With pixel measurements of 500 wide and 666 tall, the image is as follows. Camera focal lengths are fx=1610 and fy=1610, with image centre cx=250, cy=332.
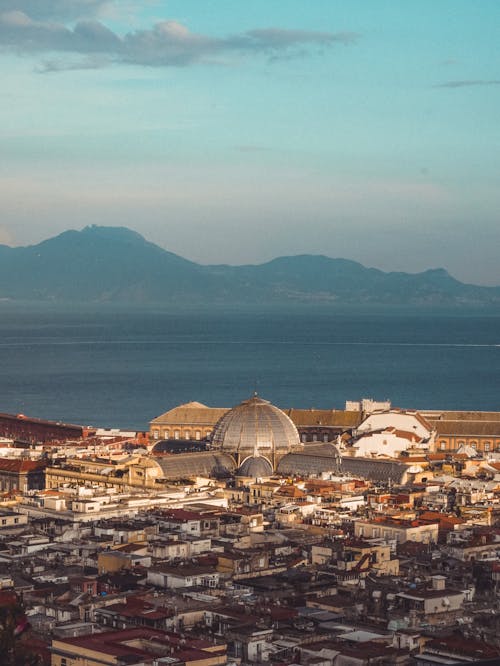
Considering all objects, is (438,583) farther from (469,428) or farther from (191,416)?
(191,416)

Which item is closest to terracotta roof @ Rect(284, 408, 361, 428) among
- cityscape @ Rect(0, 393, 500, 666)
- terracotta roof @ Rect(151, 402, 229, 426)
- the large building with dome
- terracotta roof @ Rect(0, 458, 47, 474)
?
cityscape @ Rect(0, 393, 500, 666)

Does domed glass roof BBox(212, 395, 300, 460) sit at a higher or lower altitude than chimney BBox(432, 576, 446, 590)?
higher

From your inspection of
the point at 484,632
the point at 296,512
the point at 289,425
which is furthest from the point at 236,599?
the point at 289,425

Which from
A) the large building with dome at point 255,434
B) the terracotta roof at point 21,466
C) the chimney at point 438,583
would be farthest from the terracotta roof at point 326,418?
the chimney at point 438,583

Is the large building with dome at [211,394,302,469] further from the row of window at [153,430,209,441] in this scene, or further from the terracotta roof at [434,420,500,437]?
the row of window at [153,430,209,441]

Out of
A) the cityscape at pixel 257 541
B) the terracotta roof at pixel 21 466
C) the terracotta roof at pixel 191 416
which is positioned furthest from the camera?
the terracotta roof at pixel 191 416

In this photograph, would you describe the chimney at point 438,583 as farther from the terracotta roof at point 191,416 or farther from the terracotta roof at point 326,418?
the terracotta roof at point 191,416

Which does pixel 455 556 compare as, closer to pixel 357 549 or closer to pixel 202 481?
pixel 357 549

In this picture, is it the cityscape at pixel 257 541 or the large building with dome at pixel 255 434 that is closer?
the cityscape at pixel 257 541
